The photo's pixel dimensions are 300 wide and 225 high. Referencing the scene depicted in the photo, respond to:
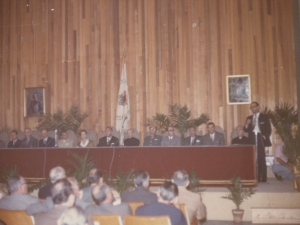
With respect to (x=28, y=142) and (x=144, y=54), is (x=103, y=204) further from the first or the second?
(x=144, y=54)

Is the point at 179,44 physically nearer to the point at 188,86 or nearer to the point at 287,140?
the point at 188,86

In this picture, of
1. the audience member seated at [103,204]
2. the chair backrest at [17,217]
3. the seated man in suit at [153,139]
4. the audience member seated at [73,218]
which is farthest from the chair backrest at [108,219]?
the seated man in suit at [153,139]

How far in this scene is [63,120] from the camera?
1057 centimetres

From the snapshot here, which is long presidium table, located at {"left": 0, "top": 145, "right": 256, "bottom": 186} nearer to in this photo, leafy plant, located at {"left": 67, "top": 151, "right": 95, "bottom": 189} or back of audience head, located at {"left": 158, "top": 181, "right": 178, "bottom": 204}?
leafy plant, located at {"left": 67, "top": 151, "right": 95, "bottom": 189}

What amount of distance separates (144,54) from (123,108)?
156 centimetres

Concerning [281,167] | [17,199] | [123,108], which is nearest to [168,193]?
[17,199]

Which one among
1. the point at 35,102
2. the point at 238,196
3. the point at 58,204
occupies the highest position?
the point at 35,102

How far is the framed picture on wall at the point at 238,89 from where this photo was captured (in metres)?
9.87

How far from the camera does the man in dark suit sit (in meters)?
7.54

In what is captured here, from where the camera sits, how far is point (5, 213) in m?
3.26

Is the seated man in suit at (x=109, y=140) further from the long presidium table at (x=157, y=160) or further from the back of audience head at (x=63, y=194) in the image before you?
the back of audience head at (x=63, y=194)

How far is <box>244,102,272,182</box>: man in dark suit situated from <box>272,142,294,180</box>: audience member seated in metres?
0.51

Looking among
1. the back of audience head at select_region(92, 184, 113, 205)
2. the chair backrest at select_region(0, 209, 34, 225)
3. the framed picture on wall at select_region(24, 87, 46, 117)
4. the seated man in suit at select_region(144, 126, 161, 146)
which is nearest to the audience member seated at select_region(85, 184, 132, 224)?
the back of audience head at select_region(92, 184, 113, 205)

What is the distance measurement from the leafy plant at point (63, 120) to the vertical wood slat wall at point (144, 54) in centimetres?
34
